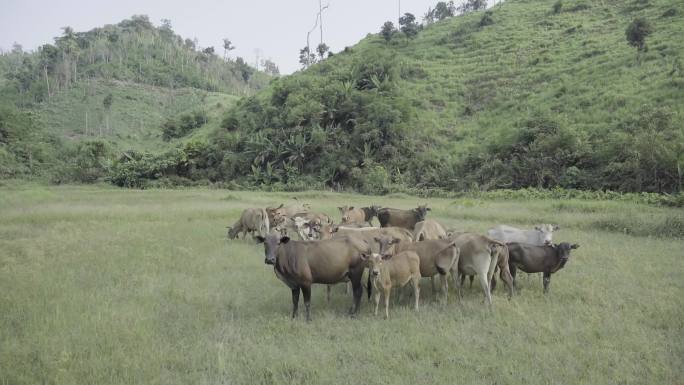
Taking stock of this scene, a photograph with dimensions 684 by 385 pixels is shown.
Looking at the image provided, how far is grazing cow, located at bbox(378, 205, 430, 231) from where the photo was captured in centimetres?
1695

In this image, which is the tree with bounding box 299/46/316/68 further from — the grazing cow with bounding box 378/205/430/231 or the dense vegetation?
the grazing cow with bounding box 378/205/430/231

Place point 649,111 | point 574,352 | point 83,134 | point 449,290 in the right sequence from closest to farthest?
point 574,352
point 449,290
point 649,111
point 83,134

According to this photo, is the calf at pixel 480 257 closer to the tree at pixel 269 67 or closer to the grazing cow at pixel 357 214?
the grazing cow at pixel 357 214

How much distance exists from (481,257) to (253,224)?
9.66 meters

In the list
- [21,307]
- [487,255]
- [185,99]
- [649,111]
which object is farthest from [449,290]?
[185,99]

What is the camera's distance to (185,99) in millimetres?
103375

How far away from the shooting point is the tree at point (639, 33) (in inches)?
1544

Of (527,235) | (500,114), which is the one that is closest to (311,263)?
(527,235)

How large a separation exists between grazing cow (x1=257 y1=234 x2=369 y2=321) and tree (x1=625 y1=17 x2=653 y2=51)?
1586 inches

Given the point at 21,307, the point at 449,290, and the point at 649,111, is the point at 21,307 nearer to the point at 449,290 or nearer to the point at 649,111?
the point at 449,290

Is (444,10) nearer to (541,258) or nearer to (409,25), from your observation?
(409,25)

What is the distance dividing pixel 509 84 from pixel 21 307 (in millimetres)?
45441

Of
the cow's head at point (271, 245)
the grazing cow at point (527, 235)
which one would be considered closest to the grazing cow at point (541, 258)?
the grazing cow at point (527, 235)

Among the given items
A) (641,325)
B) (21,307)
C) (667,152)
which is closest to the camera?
(641,325)
